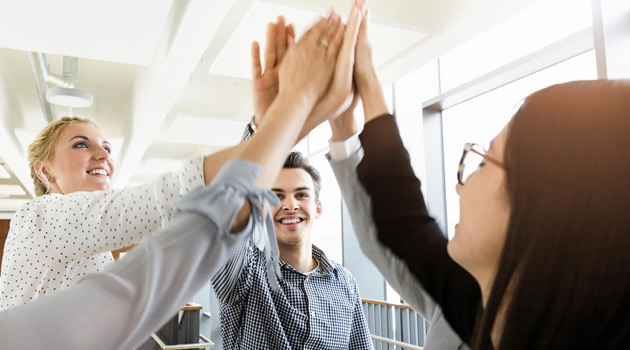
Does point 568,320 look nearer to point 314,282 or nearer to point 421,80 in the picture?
point 314,282

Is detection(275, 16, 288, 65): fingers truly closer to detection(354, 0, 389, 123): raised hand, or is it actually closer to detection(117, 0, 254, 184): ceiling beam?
detection(354, 0, 389, 123): raised hand

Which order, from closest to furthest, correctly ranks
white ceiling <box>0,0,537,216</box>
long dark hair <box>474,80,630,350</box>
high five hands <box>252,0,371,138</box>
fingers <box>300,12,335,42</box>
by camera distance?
long dark hair <box>474,80,630,350</box>, high five hands <box>252,0,371,138</box>, fingers <box>300,12,335,42</box>, white ceiling <box>0,0,537,216</box>

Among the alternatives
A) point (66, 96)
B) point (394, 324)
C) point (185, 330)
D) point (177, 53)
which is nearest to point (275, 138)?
point (185, 330)

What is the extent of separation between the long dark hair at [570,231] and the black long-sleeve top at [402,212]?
0.29 meters

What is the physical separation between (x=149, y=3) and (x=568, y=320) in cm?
291

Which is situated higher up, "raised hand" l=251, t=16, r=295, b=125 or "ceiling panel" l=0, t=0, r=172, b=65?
"ceiling panel" l=0, t=0, r=172, b=65

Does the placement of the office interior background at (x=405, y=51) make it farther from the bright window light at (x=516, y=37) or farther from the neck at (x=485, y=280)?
the neck at (x=485, y=280)

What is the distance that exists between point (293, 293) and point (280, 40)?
2.87 ft

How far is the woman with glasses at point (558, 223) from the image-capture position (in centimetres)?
62

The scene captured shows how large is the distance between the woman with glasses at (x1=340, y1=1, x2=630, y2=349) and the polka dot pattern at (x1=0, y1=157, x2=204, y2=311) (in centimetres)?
47

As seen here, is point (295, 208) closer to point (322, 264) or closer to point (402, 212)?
point (322, 264)

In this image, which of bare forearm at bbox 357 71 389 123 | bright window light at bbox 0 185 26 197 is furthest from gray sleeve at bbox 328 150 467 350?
bright window light at bbox 0 185 26 197

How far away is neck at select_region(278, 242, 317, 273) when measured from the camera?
1.79m

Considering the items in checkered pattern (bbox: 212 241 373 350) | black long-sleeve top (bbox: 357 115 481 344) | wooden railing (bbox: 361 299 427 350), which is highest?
black long-sleeve top (bbox: 357 115 481 344)
